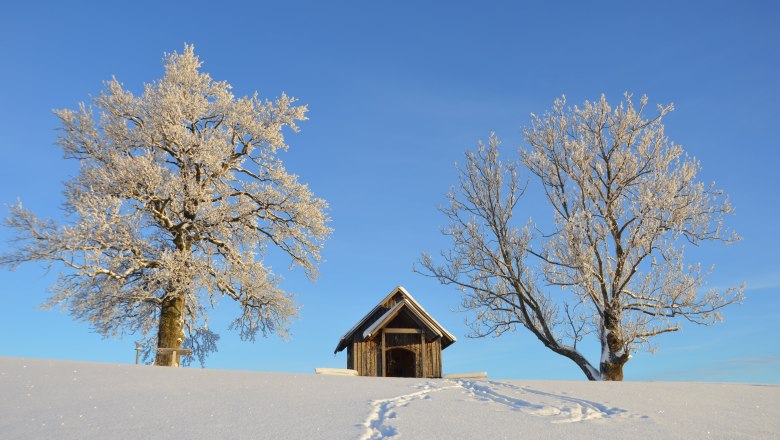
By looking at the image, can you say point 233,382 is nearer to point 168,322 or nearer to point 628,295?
point 168,322

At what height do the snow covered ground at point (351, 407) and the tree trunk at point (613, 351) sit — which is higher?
the tree trunk at point (613, 351)

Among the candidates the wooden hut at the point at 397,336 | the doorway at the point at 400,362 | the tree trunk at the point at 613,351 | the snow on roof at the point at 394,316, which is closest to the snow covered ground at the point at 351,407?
the tree trunk at the point at 613,351

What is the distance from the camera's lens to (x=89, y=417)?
8.23m

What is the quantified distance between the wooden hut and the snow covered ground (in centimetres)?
1171

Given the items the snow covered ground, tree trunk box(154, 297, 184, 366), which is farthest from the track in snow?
tree trunk box(154, 297, 184, 366)

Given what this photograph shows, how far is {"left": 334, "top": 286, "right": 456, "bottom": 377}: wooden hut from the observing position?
24.1 metres

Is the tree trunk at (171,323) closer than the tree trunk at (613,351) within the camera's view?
Yes

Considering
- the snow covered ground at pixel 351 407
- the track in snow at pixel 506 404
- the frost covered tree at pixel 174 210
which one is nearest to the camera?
the snow covered ground at pixel 351 407

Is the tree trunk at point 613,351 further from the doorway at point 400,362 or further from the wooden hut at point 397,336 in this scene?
the doorway at point 400,362

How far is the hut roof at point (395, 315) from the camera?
2370 cm

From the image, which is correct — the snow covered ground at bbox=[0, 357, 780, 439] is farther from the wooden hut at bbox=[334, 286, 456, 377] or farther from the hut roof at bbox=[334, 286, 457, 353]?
the wooden hut at bbox=[334, 286, 456, 377]

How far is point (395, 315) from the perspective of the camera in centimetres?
2408

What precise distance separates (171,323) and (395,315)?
27.3ft

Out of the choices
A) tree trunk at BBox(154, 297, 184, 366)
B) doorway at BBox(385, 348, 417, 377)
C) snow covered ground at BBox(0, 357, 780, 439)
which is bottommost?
snow covered ground at BBox(0, 357, 780, 439)
